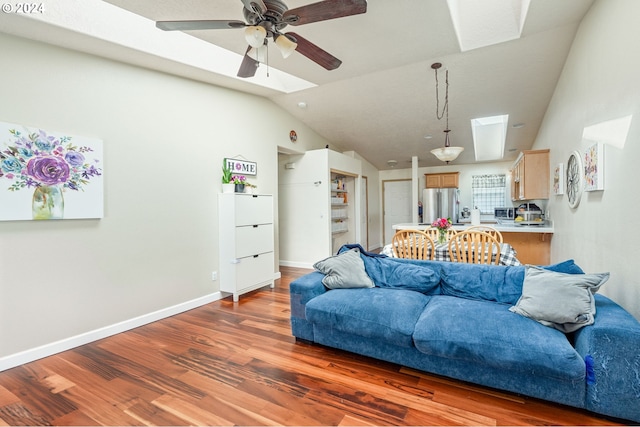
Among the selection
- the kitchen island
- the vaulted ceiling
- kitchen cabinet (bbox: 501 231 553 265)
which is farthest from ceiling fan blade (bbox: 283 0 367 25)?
kitchen cabinet (bbox: 501 231 553 265)

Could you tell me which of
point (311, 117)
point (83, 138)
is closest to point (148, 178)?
point (83, 138)

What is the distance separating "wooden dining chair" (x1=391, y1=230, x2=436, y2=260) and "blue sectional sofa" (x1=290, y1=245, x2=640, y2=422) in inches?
22.3

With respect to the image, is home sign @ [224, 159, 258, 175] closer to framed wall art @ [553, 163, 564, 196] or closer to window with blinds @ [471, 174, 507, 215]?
framed wall art @ [553, 163, 564, 196]

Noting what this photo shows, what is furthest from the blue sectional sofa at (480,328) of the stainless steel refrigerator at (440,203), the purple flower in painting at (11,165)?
the stainless steel refrigerator at (440,203)

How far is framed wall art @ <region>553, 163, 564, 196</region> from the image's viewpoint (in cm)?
341

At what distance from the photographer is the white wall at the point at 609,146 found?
1835 millimetres

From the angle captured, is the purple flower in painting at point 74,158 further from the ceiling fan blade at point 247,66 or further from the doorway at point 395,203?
the doorway at point 395,203

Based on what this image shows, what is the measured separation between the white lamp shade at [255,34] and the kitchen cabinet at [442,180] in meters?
6.38

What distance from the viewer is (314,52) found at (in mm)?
2363

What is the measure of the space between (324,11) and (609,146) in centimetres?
224

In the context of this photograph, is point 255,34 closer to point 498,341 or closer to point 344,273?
point 344,273

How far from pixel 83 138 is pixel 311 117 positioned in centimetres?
355

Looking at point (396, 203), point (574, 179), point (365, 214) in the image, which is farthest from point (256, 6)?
point (396, 203)

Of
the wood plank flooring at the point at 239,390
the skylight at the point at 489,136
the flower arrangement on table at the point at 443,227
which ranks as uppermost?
the skylight at the point at 489,136
